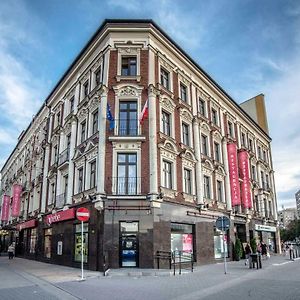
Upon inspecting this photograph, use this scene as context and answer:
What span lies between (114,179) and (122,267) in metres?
4.75

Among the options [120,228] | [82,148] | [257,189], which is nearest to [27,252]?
[82,148]

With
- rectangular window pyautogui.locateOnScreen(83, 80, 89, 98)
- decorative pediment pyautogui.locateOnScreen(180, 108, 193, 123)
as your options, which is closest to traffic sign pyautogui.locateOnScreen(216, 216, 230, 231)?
decorative pediment pyautogui.locateOnScreen(180, 108, 193, 123)

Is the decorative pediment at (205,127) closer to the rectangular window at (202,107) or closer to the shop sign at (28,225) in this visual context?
the rectangular window at (202,107)

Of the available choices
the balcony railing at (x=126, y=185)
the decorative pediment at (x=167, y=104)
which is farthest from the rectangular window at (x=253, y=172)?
the balcony railing at (x=126, y=185)

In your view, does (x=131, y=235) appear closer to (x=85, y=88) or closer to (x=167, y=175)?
(x=167, y=175)

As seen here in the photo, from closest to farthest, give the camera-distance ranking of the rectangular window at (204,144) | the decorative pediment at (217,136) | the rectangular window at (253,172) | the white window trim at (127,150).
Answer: the white window trim at (127,150) → the rectangular window at (204,144) → the decorative pediment at (217,136) → the rectangular window at (253,172)

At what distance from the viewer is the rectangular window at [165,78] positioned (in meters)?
22.0

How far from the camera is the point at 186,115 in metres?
23.3

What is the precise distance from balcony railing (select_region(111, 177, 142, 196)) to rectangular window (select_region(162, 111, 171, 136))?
13.6 feet

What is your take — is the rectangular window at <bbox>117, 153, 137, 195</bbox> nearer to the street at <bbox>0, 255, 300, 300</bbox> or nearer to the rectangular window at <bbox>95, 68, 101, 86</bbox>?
the street at <bbox>0, 255, 300, 300</bbox>

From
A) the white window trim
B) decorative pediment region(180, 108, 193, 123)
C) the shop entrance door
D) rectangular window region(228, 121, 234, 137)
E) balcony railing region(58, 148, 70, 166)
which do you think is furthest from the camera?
rectangular window region(228, 121, 234, 137)

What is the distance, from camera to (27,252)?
3123 centimetres

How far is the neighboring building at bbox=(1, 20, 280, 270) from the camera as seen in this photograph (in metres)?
17.9

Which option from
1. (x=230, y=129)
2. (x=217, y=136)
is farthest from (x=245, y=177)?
(x=217, y=136)
